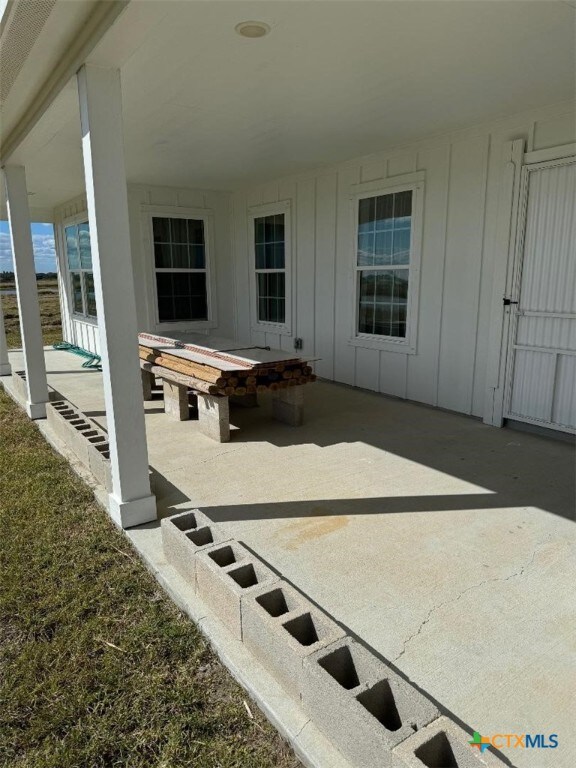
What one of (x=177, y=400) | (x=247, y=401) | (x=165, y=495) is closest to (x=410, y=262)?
(x=247, y=401)

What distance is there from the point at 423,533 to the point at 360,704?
1.40 meters

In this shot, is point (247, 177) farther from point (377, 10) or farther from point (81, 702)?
point (81, 702)

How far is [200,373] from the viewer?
171 inches

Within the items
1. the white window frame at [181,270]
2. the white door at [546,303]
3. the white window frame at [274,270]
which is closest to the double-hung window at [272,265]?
the white window frame at [274,270]

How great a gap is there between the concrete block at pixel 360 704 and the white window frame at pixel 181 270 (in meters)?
6.44

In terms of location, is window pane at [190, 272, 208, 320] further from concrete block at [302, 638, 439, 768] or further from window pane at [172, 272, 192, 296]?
concrete block at [302, 638, 439, 768]

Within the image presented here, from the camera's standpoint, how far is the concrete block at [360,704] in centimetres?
137

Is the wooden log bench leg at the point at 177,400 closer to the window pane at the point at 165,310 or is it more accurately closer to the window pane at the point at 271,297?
the window pane at the point at 271,297

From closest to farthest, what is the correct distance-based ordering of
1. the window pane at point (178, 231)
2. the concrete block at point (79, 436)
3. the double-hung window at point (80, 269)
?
the concrete block at point (79, 436) → the window pane at point (178, 231) → the double-hung window at point (80, 269)

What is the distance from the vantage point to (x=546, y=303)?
4.12 metres

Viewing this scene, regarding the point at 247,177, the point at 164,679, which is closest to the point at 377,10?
the point at 164,679

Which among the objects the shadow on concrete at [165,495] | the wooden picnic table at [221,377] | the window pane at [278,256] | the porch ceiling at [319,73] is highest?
the porch ceiling at [319,73]

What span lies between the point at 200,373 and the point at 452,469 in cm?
218

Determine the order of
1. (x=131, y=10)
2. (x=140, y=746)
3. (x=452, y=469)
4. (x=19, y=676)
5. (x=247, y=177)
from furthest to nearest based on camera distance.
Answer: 1. (x=247, y=177)
2. (x=452, y=469)
3. (x=131, y=10)
4. (x=19, y=676)
5. (x=140, y=746)
